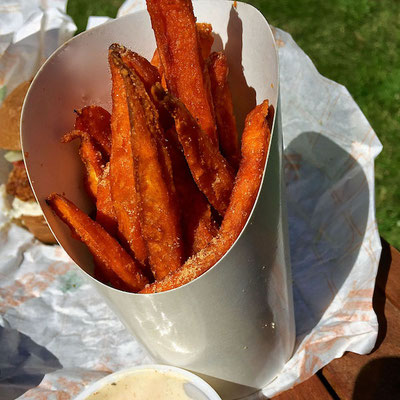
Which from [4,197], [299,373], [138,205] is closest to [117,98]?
[138,205]

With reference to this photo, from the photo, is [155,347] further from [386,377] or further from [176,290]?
[386,377]

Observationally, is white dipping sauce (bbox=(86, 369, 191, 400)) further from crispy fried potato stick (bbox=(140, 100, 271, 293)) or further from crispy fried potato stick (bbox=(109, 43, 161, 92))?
crispy fried potato stick (bbox=(109, 43, 161, 92))

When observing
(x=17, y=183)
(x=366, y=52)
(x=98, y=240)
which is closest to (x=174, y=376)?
(x=98, y=240)

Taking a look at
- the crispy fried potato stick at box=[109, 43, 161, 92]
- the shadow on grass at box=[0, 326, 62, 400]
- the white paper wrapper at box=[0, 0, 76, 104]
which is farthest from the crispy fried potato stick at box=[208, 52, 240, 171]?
the white paper wrapper at box=[0, 0, 76, 104]

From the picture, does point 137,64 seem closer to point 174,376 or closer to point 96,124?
point 96,124

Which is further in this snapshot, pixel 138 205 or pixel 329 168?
A: pixel 329 168

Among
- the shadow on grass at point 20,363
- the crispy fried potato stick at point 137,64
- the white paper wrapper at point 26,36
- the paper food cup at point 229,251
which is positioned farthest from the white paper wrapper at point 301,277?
the crispy fried potato stick at point 137,64
